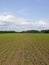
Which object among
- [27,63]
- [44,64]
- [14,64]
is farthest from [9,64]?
[44,64]

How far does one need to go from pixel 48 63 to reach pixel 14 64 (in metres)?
2.25

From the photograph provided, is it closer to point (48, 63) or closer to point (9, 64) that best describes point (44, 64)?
point (48, 63)

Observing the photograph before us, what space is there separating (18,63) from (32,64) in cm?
99

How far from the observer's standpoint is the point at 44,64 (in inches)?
469

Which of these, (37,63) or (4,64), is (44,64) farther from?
(4,64)

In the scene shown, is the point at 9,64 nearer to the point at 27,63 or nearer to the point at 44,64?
the point at 27,63

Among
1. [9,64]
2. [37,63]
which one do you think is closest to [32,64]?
[37,63]

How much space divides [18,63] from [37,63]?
1247mm

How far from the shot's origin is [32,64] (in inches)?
467

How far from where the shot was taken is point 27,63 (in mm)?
12273

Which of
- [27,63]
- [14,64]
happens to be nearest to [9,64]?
[14,64]

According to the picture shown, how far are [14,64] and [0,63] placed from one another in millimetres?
1017

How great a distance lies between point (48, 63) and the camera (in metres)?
12.3

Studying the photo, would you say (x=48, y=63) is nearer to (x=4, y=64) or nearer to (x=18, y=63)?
(x=18, y=63)
